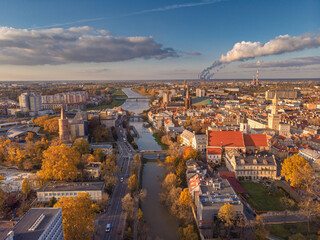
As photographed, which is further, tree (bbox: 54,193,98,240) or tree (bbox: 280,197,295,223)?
tree (bbox: 280,197,295,223)

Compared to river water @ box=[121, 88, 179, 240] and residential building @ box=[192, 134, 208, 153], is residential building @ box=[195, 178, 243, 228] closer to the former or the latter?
river water @ box=[121, 88, 179, 240]

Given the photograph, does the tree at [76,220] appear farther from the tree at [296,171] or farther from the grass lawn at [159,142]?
the grass lawn at [159,142]

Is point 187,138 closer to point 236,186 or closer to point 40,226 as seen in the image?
point 236,186

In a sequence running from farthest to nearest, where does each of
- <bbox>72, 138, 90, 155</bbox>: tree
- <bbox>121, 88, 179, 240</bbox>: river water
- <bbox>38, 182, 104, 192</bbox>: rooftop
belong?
<bbox>72, 138, 90, 155</bbox>: tree → <bbox>38, 182, 104, 192</bbox>: rooftop → <bbox>121, 88, 179, 240</bbox>: river water

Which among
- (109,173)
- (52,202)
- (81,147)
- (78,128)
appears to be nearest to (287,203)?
(109,173)

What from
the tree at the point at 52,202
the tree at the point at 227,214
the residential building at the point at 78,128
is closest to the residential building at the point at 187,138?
the residential building at the point at 78,128

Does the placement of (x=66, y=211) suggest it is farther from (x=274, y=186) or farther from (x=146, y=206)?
(x=274, y=186)

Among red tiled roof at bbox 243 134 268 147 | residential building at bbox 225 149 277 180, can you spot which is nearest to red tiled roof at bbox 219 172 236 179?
residential building at bbox 225 149 277 180
